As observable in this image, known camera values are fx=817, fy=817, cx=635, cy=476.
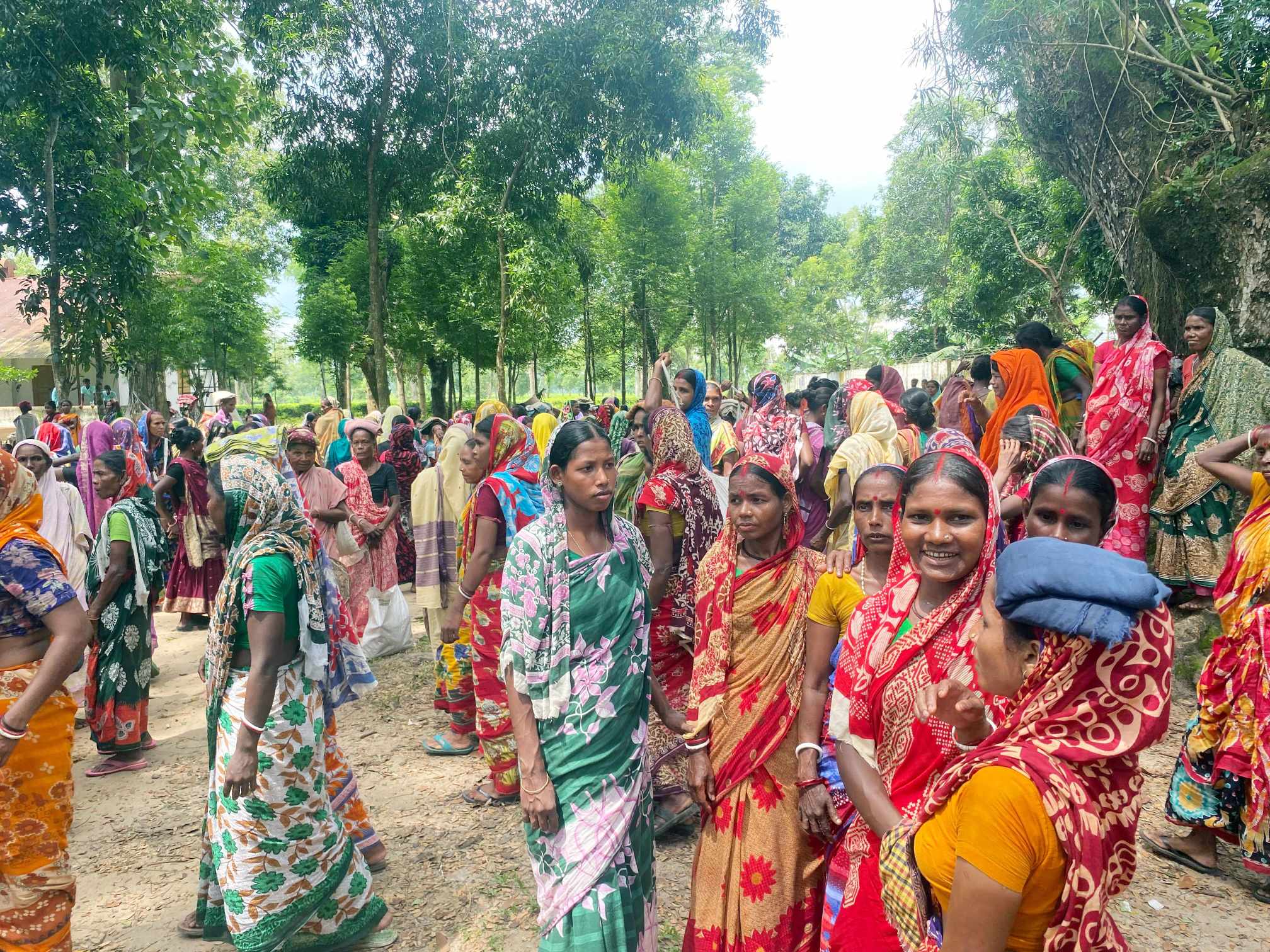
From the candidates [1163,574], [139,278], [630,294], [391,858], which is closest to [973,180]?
[630,294]

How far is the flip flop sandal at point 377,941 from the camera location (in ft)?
11.5

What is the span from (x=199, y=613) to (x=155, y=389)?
17024 mm

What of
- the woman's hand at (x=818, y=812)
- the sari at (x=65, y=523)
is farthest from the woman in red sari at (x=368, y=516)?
the woman's hand at (x=818, y=812)

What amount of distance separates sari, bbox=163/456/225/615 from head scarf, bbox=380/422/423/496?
2019mm

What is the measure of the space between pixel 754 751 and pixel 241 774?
6.07 feet

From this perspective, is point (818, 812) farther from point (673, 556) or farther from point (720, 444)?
point (720, 444)

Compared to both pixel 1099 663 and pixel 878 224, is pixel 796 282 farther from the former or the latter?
pixel 1099 663

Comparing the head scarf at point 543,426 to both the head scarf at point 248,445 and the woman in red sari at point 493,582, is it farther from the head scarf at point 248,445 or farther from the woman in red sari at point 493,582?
the head scarf at point 248,445

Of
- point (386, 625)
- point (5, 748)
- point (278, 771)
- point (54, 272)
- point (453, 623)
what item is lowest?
point (386, 625)

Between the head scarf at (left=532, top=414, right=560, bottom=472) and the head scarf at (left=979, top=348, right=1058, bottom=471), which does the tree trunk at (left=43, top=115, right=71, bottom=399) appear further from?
the head scarf at (left=979, top=348, right=1058, bottom=471)

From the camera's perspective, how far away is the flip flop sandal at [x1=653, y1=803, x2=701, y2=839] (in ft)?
13.7

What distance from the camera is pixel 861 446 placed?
17.7ft

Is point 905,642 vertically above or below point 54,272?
below

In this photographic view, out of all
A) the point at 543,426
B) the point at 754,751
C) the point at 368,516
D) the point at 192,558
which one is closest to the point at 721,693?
the point at 754,751
